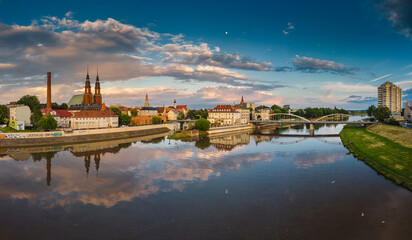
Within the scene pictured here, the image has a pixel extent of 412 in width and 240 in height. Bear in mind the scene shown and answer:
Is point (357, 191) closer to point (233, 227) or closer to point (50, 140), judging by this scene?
point (233, 227)

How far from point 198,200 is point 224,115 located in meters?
70.0

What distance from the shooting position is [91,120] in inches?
2297

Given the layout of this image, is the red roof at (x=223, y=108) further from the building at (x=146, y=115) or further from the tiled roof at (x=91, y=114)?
the tiled roof at (x=91, y=114)

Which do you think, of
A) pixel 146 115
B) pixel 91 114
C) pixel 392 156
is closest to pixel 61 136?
pixel 91 114

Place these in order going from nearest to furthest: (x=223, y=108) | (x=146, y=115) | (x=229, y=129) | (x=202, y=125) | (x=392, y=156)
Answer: (x=392, y=156), (x=202, y=125), (x=229, y=129), (x=223, y=108), (x=146, y=115)

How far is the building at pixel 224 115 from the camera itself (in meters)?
85.8

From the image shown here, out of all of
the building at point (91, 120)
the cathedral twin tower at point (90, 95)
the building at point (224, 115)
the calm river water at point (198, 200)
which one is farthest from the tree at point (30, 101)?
the building at point (224, 115)

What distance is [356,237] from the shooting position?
12836 millimetres

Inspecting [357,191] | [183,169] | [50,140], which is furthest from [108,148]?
[357,191]

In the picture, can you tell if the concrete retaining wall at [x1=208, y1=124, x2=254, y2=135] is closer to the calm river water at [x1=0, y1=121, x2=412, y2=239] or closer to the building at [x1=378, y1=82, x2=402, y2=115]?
the calm river water at [x1=0, y1=121, x2=412, y2=239]

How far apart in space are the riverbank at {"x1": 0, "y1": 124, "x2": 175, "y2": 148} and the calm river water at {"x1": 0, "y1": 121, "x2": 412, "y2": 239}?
1147 centimetres

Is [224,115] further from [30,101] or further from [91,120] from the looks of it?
[30,101]

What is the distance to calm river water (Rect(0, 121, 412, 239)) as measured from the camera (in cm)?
1344

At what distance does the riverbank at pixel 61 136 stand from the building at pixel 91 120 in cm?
723
